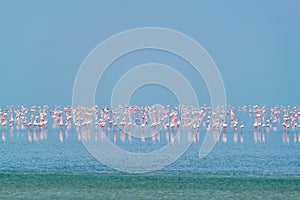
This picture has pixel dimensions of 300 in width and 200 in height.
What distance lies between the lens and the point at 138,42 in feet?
115

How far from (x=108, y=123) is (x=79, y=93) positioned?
106 metres

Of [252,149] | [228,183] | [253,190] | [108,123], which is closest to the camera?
[253,190]

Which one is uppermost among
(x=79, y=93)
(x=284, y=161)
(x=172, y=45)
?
(x=172, y=45)

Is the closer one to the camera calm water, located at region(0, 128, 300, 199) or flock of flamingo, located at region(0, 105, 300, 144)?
calm water, located at region(0, 128, 300, 199)

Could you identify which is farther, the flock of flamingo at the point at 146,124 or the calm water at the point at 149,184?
the flock of flamingo at the point at 146,124

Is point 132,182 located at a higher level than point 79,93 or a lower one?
lower

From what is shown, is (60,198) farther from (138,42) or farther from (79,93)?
(138,42)

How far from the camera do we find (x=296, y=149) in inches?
2827

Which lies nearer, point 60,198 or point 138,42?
point 60,198

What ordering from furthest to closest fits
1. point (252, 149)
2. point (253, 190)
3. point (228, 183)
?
point (252, 149) → point (228, 183) → point (253, 190)

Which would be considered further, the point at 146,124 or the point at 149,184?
the point at 146,124

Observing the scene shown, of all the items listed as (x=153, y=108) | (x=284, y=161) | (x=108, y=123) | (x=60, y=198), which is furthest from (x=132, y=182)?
(x=153, y=108)

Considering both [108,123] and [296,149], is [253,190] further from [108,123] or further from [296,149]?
[108,123]

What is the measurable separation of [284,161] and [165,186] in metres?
25.9
